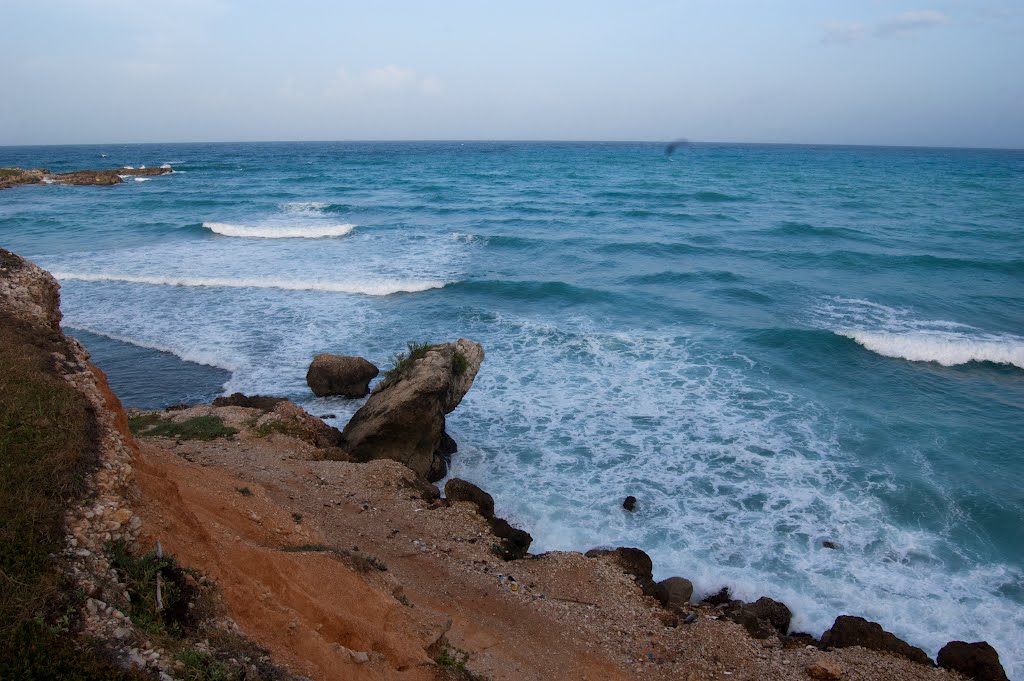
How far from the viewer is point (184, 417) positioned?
537 inches

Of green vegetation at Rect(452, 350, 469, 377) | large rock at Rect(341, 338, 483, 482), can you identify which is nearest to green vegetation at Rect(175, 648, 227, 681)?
large rock at Rect(341, 338, 483, 482)

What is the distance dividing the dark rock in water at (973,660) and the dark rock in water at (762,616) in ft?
6.53

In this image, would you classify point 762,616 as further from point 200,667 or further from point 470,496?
point 200,667

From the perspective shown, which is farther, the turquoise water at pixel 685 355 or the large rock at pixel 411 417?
the large rock at pixel 411 417

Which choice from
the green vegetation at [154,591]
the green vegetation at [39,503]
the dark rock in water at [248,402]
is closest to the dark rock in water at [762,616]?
the green vegetation at [154,591]

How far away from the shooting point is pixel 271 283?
2734cm

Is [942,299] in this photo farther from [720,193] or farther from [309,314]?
[720,193]

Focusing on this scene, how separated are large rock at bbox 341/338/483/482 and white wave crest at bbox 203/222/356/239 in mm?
26571

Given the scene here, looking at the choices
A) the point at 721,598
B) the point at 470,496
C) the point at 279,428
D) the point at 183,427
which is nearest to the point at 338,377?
the point at 279,428

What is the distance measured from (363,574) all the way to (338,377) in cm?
921

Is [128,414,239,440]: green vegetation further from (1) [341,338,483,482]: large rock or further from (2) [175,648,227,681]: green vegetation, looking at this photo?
(2) [175,648,227,681]: green vegetation

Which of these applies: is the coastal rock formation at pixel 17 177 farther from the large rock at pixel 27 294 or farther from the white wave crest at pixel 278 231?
the large rock at pixel 27 294

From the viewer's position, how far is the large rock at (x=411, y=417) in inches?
508

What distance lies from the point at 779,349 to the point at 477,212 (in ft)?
97.2
